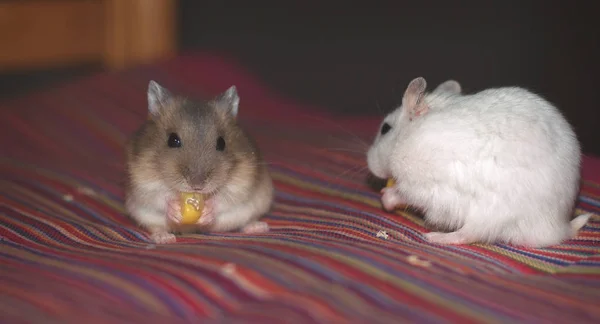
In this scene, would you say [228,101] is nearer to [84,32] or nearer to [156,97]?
[156,97]

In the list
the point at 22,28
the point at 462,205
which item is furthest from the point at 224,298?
the point at 22,28

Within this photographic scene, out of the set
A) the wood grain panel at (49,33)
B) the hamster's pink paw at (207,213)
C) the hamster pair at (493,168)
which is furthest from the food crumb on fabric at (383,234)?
the wood grain panel at (49,33)

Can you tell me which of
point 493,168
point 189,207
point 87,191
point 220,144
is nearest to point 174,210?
point 189,207

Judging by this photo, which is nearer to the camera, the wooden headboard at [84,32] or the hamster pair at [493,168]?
the hamster pair at [493,168]

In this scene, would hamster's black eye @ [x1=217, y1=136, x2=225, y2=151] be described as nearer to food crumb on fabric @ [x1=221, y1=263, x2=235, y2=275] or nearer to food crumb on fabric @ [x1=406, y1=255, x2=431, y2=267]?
food crumb on fabric @ [x1=221, y1=263, x2=235, y2=275]

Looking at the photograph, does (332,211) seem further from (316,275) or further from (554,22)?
(554,22)

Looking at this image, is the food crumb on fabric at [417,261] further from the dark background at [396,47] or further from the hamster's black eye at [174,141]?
the dark background at [396,47]
